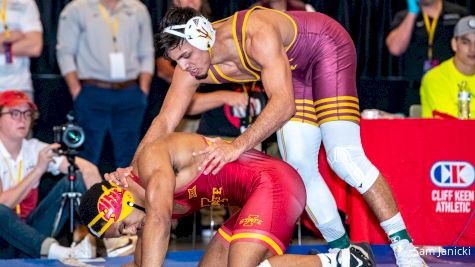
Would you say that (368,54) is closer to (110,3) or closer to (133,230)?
(110,3)

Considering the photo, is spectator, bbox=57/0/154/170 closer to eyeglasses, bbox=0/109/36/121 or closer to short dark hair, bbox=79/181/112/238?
eyeglasses, bbox=0/109/36/121

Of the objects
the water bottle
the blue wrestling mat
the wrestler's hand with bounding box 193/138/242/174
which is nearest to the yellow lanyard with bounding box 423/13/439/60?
the water bottle

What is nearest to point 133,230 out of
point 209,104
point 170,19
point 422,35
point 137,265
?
point 137,265

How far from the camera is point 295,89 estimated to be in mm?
4863

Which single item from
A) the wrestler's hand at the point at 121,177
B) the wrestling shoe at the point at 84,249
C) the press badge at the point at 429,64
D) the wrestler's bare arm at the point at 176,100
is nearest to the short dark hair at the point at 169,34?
the wrestler's bare arm at the point at 176,100

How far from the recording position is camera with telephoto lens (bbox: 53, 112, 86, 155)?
5941mm

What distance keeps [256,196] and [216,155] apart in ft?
0.81

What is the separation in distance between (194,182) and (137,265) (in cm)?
52

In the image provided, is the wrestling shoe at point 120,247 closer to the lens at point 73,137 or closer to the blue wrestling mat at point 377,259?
the blue wrestling mat at point 377,259

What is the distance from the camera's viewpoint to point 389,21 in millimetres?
7770

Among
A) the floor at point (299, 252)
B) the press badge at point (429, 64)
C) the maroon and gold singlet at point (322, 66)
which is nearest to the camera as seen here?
the maroon and gold singlet at point (322, 66)

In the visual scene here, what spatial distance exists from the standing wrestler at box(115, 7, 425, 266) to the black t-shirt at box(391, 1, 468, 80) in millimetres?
2597

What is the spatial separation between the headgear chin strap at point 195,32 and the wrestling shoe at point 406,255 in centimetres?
127

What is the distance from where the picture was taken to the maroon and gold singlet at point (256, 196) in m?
4.12
